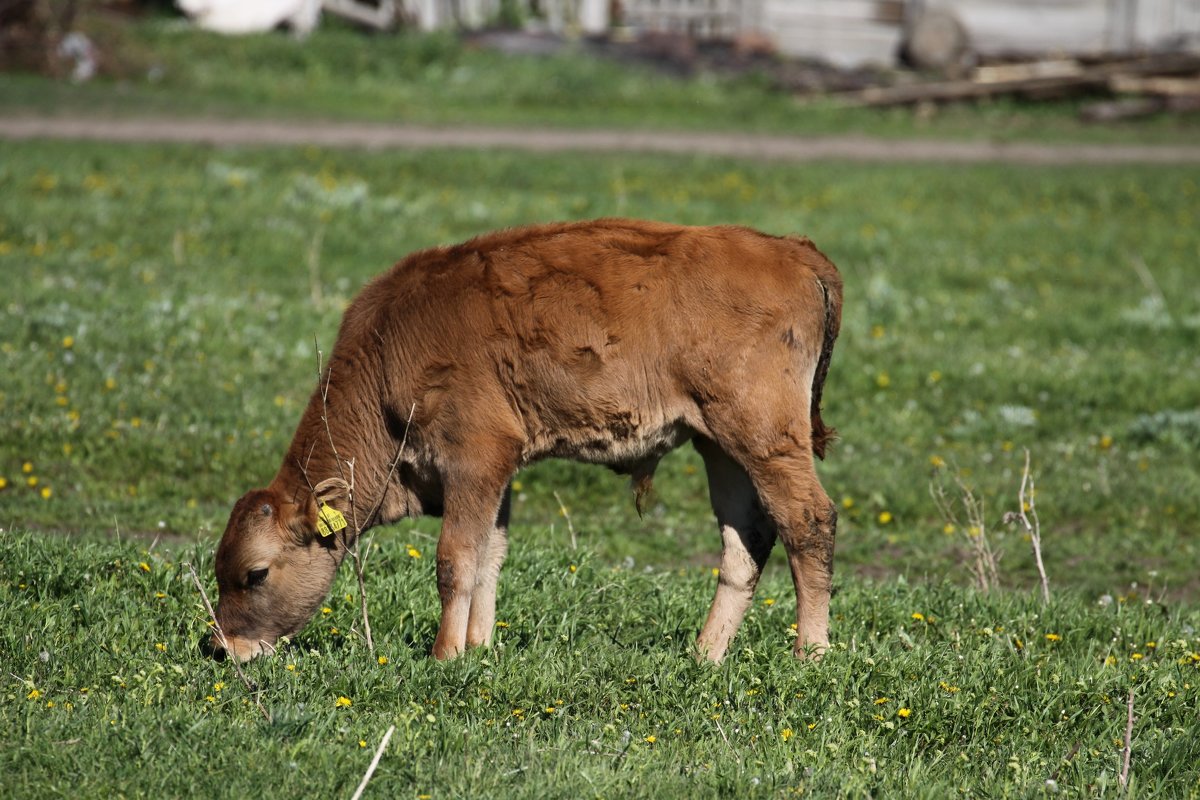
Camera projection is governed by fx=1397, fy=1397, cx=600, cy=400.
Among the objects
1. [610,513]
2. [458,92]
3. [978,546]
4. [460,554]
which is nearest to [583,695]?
[460,554]

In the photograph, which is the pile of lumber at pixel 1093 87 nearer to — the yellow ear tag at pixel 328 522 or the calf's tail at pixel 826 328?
the calf's tail at pixel 826 328

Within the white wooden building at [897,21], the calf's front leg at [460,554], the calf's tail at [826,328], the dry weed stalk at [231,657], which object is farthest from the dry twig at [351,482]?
the white wooden building at [897,21]

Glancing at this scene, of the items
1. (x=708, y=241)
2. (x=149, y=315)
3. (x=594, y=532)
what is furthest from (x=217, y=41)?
(x=708, y=241)

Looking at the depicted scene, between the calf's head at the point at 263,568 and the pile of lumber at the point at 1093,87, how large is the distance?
2217cm

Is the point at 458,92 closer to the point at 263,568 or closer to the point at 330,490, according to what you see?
the point at 330,490

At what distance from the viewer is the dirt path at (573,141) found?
65.5ft

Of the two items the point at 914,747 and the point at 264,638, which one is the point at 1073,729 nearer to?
the point at 914,747

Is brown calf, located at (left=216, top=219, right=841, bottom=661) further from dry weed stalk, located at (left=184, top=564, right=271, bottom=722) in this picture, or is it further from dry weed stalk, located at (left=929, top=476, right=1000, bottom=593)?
dry weed stalk, located at (left=929, top=476, right=1000, bottom=593)

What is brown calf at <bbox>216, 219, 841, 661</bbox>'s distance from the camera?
582 cm

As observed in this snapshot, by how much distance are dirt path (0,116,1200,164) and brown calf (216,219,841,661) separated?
46.7 ft

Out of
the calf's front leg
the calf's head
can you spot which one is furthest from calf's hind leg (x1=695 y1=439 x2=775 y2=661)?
the calf's head

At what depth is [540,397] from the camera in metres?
5.88

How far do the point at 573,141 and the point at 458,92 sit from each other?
181 inches

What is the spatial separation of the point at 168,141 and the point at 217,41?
24.7 feet
